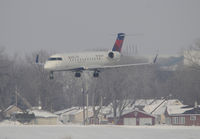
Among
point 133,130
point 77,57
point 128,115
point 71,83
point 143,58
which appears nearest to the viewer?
point 77,57

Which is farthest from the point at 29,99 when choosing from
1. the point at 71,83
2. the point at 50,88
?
the point at 71,83

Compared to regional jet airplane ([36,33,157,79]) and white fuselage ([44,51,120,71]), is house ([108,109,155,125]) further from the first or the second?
white fuselage ([44,51,120,71])

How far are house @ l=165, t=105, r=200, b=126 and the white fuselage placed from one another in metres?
40.3

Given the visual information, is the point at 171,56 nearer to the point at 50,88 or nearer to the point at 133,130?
the point at 50,88

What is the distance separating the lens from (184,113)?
4572 inches

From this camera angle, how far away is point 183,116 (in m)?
116

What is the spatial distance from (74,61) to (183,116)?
4840 centimetres

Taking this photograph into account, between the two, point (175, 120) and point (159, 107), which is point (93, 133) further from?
point (159, 107)

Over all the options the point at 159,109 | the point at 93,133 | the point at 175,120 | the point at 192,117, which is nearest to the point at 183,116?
the point at 192,117

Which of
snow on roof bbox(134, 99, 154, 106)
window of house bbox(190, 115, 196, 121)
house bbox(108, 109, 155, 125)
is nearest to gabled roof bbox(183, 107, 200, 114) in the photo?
window of house bbox(190, 115, 196, 121)

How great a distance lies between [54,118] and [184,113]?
85.7 ft

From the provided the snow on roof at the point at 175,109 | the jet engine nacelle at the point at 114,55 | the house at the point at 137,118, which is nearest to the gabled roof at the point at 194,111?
the snow on roof at the point at 175,109

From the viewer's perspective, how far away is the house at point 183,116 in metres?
112

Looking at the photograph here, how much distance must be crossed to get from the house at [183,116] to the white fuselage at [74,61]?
40.3m
